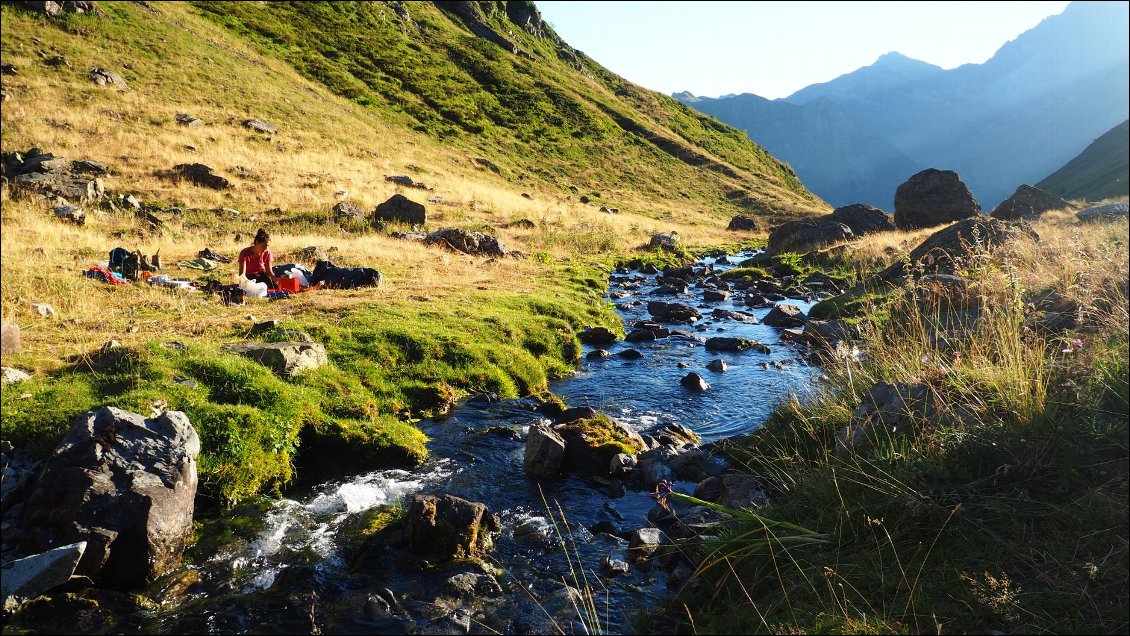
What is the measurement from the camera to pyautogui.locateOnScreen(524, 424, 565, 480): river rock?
1005 centimetres

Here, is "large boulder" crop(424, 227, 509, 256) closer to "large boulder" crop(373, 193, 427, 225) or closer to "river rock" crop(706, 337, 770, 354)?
"large boulder" crop(373, 193, 427, 225)

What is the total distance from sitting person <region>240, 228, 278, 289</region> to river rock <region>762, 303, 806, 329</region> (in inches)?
683

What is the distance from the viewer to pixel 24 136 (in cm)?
3297

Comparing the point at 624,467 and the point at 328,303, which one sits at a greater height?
the point at 624,467

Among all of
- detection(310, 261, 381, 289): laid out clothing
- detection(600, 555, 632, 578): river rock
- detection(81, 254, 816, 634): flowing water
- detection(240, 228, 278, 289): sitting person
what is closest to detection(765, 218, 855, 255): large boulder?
detection(310, 261, 381, 289): laid out clothing

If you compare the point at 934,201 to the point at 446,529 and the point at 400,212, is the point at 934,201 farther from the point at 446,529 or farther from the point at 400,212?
the point at 446,529

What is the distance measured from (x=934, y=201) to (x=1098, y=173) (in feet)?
342

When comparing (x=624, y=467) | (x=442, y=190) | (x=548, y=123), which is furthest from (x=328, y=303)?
(x=548, y=123)

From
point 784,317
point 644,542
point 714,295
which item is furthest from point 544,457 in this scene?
point 714,295

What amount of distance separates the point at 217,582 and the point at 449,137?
74.2 metres

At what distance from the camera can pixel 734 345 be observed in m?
18.6

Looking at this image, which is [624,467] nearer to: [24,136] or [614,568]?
[614,568]

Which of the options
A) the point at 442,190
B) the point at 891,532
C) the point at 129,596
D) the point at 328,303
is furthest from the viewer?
the point at 442,190

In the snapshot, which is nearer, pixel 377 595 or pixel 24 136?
pixel 377 595
